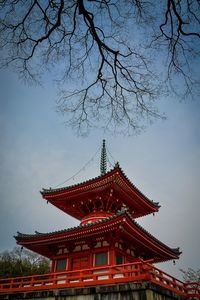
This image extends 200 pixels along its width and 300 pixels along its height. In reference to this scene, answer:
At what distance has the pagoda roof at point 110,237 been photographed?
15475 mm

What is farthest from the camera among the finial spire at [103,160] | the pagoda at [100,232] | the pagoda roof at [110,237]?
the finial spire at [103,160]

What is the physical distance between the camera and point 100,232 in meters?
16.2

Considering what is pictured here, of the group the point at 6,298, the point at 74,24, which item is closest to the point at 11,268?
the point at 6,298

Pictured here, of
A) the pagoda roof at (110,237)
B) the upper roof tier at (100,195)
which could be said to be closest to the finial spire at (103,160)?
the upper roof tier at (100,195)

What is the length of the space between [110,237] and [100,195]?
11.3 ft

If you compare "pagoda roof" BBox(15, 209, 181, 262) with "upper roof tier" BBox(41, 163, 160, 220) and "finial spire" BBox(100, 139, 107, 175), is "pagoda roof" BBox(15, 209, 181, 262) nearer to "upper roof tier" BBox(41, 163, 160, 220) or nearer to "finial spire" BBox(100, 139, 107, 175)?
"upper roof tier" BBox(41, 163, 160, 220)

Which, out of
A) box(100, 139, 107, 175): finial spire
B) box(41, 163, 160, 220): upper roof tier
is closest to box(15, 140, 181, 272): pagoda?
box(41, 163, 160, 220): upper roof tier

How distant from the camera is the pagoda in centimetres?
1628

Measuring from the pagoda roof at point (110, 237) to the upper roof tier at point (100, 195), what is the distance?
2.46 meters

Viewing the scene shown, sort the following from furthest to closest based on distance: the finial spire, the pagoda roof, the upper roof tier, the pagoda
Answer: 1. the finial spire
2. the upper roof tier
3. the pagoda
4. the pagoda roof

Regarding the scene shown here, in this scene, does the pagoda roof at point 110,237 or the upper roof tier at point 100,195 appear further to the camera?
the upper roof tier at point 100,195

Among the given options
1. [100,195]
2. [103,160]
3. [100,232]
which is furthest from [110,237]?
[103,160]

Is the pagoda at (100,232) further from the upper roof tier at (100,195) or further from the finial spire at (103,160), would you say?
the finial spire at (103,160)

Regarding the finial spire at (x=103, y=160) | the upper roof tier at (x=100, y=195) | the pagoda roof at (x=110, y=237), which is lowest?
the pagoda roof at (x=110, y=237)
